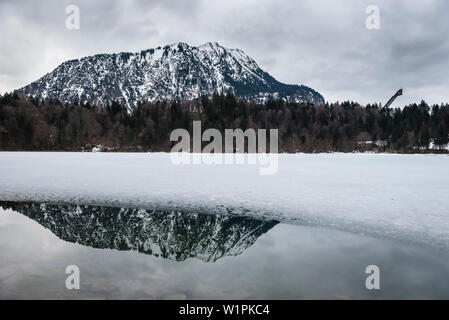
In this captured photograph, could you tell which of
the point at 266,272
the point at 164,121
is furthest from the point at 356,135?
the point at 266,272

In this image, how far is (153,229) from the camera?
11672mm

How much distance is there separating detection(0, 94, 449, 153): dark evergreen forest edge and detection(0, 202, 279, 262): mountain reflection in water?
4962 inches

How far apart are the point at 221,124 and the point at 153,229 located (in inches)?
5276

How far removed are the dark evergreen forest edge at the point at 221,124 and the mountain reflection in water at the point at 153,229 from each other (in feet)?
413

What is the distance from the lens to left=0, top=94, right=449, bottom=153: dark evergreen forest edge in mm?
133625

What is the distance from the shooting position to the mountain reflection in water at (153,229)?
9742 millimetres
